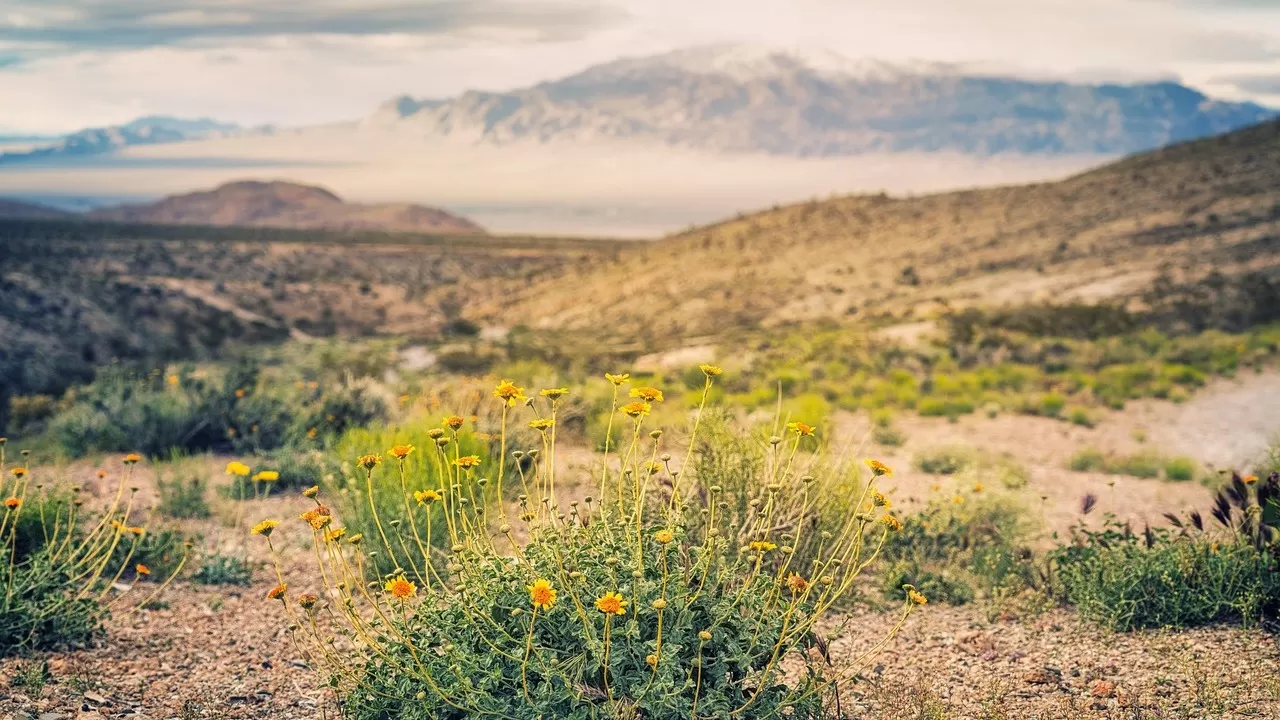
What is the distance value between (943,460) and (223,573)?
7.72 meters

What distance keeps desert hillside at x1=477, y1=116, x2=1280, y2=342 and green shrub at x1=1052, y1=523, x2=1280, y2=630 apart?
82.8 ft

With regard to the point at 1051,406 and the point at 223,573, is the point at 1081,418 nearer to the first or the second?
the point at 1051,406

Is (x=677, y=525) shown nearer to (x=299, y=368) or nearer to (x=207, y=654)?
(x=207, y=654)

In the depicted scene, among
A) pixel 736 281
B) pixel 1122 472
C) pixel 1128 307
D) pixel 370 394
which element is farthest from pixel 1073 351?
pixel 736 281

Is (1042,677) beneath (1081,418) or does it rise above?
above

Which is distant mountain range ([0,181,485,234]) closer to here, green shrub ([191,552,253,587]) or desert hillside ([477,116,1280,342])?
desert hillside ([477,116,1280,342])

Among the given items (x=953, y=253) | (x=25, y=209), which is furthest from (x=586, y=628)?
(x=25, y=209)

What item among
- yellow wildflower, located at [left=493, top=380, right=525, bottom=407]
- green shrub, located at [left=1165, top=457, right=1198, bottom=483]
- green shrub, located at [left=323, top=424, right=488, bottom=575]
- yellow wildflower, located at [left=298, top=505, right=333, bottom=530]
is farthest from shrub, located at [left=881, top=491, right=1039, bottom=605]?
green shrub, located at [left=1165, top=457, right=1198, bottom=483]

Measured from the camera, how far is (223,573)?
252 inches

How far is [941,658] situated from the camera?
5.02 m

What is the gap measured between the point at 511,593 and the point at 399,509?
3.03 m

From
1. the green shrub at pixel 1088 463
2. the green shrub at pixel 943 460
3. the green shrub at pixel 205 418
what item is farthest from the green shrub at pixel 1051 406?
the green shrub at pixel 205 418

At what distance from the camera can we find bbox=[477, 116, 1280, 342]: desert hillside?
1341 inches

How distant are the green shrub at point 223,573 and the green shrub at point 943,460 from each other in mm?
7289
